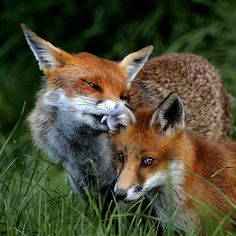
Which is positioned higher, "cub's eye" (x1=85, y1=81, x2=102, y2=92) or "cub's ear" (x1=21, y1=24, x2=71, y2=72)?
"cub's ear" (x1=21, y1=24, x2=71, y2=72)

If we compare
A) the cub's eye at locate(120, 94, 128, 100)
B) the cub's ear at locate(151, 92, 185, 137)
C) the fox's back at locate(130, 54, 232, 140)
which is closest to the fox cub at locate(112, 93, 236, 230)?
the cub's ear at locate(151, 92, 185, 137)

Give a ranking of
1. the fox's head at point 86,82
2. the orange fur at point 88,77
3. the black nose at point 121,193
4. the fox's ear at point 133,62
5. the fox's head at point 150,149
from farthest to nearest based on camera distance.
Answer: the fox's ear at point 133,62 < the orange fur at point 88,77 < the fox's head at point 86,82 < the fox's head at point 150,149 < the black nose at point 121,193

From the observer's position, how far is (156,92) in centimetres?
897

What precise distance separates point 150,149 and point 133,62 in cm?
136

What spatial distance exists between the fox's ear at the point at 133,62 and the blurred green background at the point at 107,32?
2614mm

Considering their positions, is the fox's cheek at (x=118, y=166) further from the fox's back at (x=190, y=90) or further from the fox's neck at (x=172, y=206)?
the fox's back at (x=190, y=90)

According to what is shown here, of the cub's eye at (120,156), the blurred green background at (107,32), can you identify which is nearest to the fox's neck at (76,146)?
the cub's eye at (120,156)

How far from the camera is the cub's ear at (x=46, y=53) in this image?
827 cm

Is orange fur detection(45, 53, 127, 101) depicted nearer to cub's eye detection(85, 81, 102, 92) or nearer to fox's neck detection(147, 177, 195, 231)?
cub's eye detection(85, 81, 102, 92)

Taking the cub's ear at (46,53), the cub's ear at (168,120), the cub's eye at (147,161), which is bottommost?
the cub's eye at (147,161)

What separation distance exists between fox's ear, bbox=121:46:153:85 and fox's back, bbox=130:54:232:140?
0.33 m

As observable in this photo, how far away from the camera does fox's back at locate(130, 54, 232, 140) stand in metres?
8.96

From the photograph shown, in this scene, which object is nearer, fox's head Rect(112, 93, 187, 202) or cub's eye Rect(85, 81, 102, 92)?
fox's head Rect(112, 93, 187, 202)

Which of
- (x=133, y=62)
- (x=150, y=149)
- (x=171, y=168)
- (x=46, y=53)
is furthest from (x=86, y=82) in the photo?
(x=171, y=168)
